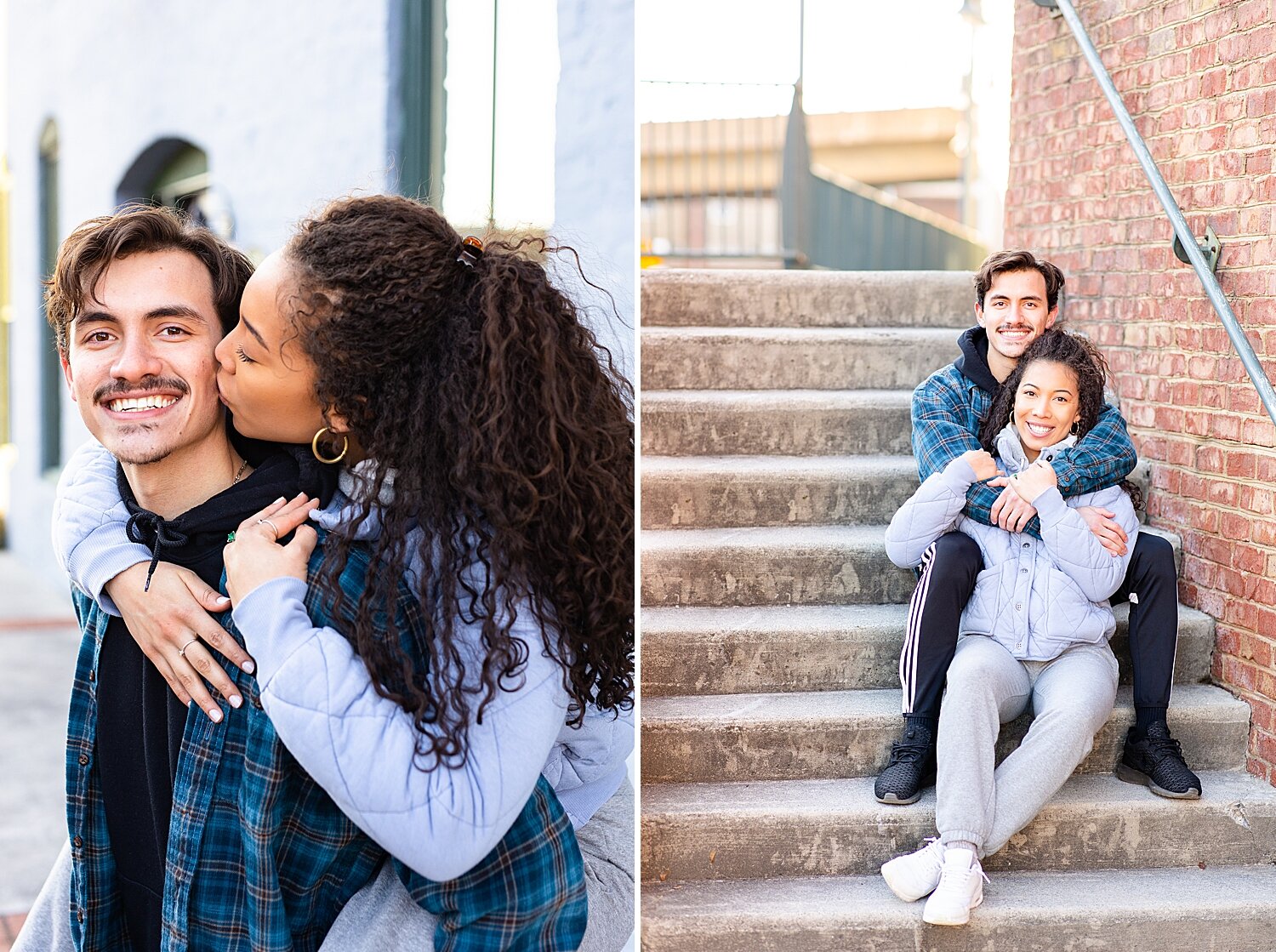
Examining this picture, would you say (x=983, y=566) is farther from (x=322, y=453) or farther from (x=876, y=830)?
(x=322, y=453)

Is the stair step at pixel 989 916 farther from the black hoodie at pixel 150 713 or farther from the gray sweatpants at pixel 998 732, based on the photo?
the black hoodie at pixel 150 713

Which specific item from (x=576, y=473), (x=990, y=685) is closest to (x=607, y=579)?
(x=576, y=473)

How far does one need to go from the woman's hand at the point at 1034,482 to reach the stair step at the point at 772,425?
1.07 metres

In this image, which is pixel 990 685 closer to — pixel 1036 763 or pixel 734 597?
pixel 1036 763

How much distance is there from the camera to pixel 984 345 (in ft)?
12.5

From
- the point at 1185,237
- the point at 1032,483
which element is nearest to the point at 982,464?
the point at 1032,483

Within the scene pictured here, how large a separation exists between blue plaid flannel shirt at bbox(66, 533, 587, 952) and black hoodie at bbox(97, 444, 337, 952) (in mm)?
132

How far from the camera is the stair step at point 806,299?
15.8 ft

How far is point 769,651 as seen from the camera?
3.53 metres

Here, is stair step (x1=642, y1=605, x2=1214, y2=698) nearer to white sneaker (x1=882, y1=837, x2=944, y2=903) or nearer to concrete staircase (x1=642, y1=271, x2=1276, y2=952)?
concrete staircase (x1=642, y1=271, x2=1276, y2=952)

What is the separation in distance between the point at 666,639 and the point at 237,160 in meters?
3.29

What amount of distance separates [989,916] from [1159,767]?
0.70 metres

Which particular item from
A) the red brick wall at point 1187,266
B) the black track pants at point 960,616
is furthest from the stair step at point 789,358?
→ the black track pants at point 960,616

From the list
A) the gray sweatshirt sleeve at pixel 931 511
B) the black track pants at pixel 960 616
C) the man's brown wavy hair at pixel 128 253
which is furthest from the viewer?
the gray sweatshirt sleeve at pixel 931 511
